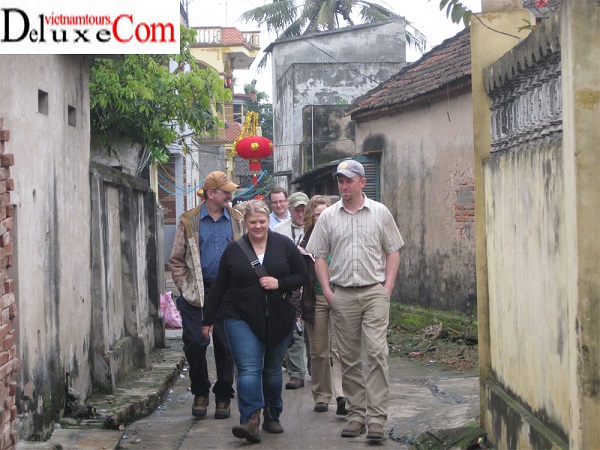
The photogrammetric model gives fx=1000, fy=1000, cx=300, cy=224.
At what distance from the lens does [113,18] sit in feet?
29.9

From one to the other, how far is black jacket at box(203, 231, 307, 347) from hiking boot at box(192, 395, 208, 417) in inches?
48.0

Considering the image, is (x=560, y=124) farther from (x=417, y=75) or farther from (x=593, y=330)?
(x=417, y=75)

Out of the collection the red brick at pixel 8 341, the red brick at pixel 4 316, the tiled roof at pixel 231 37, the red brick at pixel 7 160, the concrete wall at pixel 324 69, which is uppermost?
the tiled roof at pixel 231 37

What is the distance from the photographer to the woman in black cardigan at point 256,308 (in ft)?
24.5

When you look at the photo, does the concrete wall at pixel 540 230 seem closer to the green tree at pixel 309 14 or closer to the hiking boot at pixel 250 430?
the hiking boot at pixel 250 430

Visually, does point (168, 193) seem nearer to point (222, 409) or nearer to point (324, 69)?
point (324, 69)

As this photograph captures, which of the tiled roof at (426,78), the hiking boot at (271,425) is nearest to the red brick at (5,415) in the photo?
the hiking boot at (271,425)

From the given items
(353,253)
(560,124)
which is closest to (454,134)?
(353,253)

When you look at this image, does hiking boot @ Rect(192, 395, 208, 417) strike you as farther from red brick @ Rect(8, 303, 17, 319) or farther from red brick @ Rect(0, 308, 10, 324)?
red brick @ Rect(0, 308, 10, 324)

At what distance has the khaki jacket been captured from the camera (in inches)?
337

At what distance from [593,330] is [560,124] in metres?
1.25

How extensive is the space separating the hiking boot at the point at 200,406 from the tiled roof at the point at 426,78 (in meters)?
6.67

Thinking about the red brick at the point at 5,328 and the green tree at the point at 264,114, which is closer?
the red brick at the point at 5,328

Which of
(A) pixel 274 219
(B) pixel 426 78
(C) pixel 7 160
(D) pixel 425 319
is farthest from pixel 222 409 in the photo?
(B) pixel 426 78
